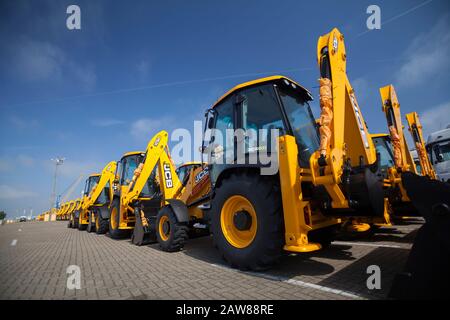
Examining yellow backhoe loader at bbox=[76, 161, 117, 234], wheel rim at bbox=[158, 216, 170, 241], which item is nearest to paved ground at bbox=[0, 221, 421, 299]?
wheel rim at bbox=[158, 216, 170, 241]

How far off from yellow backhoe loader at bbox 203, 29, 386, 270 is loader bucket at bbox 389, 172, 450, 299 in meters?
0.64

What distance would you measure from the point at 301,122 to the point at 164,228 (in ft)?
13.2

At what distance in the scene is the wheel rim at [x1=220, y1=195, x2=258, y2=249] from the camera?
3.58 meters

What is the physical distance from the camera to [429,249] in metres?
2.02

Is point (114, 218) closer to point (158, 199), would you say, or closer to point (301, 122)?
point (158, 199)

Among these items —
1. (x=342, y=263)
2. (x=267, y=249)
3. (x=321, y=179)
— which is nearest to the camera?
(x=321, y=179)

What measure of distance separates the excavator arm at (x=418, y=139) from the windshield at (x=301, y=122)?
20.1 feet

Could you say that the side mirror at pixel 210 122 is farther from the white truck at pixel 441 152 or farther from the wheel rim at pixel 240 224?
the white truck at pixel 441 152

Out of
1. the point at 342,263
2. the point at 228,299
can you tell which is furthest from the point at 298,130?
the point at 228,299

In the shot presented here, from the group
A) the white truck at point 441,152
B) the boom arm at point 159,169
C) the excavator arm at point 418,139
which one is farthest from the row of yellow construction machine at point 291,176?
the white truck at point 441,152

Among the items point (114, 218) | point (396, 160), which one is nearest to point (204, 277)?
point (396, 160)

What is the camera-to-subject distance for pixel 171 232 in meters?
5.57
